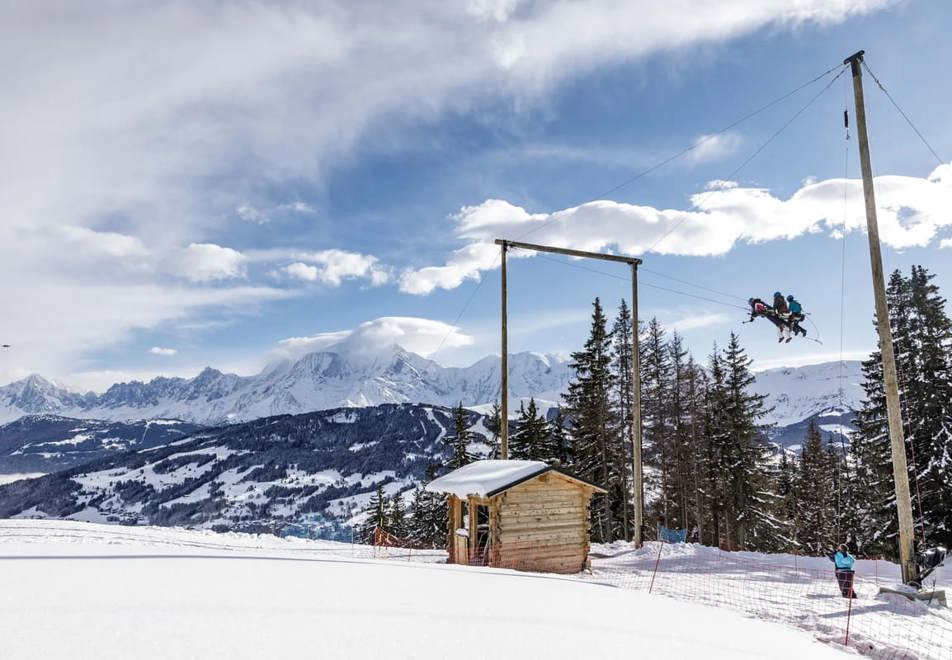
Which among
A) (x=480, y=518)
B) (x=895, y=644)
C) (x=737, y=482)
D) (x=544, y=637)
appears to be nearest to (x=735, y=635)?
(x=544, y=637)

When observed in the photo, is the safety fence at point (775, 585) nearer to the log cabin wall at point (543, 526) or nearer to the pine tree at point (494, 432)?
the log cabin wall at point (543, 526)

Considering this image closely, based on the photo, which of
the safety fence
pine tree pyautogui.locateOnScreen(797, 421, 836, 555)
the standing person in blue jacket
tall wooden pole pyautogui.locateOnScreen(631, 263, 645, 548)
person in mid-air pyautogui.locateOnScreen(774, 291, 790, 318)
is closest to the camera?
the safety fence

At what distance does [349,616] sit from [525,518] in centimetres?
1280

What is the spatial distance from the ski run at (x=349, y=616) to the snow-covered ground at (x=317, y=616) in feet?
0.07

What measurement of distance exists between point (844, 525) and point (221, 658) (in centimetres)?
5210

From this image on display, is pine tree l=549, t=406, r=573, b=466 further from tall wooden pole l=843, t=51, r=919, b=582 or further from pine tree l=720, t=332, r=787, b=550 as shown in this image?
tall wooden pole l=843, t=51, r=919, b=582

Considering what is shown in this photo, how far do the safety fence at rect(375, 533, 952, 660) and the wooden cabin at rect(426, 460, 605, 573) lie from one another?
0.20ft

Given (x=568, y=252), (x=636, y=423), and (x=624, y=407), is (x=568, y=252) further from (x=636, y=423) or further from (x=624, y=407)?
(x=624, y=407)

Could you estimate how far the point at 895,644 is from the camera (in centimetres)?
913

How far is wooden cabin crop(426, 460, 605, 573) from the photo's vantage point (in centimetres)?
1705

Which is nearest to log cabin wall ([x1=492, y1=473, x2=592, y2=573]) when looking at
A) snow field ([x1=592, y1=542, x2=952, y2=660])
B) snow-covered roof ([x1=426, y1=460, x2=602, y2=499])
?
snow-covered roof ([x1=426, y1=460, x2=602, y2=499])

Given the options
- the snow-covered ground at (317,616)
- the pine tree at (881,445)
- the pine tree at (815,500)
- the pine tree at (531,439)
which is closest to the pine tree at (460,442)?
the pine tree at (531,439)

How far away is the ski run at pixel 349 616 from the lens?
14.1 feet

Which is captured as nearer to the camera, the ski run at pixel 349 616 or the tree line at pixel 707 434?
the ski run at pixel 349 616
